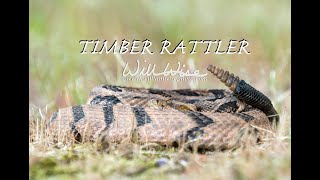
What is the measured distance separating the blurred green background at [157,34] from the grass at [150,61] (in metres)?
0.01

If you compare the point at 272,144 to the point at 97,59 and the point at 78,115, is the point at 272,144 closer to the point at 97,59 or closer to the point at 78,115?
the point at 78,115

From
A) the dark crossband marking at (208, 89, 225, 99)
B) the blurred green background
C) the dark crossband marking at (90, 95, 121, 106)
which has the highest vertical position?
the blurred green background

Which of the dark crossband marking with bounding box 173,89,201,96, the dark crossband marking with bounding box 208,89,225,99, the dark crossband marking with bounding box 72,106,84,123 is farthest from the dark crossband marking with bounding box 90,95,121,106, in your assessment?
the dark crossband marking with bounding box 208,89,225,99

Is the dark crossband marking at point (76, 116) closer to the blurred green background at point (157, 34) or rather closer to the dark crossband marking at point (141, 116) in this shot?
the dark crossband marking at point (141, 116)

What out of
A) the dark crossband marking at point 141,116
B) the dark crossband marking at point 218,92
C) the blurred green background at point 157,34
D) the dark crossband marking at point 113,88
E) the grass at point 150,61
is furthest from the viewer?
the dark crossband marking at point 218,92

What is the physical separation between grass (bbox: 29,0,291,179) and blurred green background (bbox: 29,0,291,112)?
1 cm

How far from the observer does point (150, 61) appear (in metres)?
8.02

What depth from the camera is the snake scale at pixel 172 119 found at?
22.2ft

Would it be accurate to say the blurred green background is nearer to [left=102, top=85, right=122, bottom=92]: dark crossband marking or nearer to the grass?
the grass

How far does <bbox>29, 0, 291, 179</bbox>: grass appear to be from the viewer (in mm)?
5953

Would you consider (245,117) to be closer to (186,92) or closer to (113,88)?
(186,92)

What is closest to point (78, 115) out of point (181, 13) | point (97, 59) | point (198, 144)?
point (198, 144)

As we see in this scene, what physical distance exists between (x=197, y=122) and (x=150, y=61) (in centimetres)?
140

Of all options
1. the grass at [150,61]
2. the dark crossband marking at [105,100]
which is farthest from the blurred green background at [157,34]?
the dark crossband marking at [105,100]
